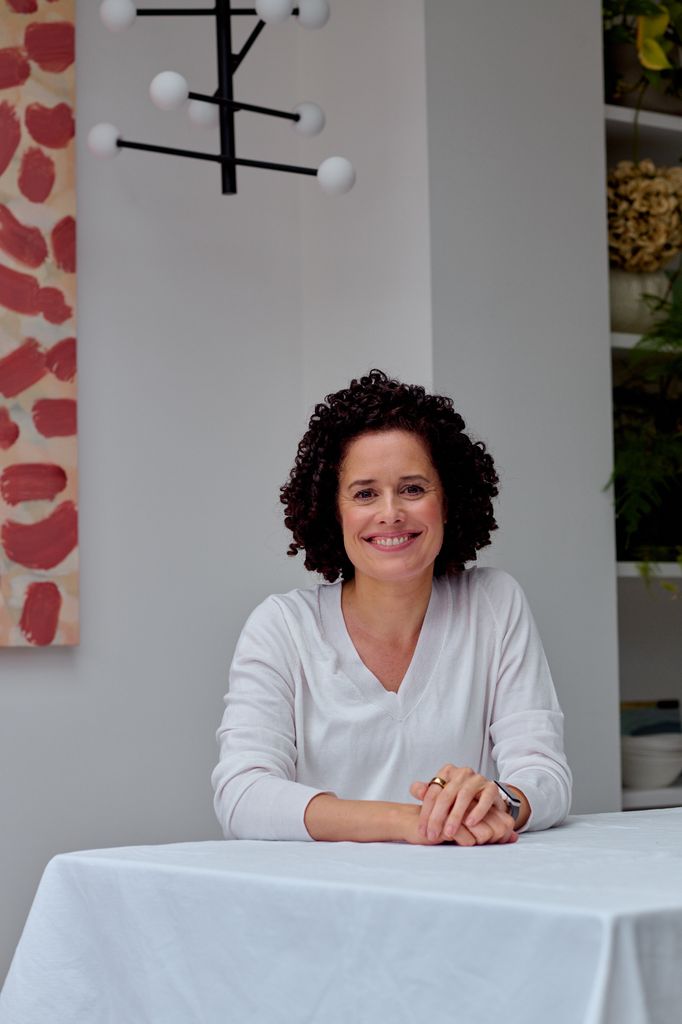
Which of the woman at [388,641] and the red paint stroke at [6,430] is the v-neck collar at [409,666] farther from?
the red paint stroke at [6,430]

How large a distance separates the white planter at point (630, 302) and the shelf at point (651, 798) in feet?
3.35

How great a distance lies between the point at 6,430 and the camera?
2615 millimetres

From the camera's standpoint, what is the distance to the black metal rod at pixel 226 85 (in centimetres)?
241

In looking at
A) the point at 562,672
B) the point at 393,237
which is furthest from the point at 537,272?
the point at 562,672

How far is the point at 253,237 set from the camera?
301cm

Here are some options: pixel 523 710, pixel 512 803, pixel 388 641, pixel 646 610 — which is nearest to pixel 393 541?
pixel 388 641

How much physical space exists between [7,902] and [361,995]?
1728mm

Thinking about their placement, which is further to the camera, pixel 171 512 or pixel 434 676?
pixel 171 512

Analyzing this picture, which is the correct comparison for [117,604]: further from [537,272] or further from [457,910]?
[457,910]

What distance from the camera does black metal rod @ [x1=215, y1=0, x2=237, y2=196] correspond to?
241 centimetres

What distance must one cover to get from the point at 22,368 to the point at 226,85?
0.68 m

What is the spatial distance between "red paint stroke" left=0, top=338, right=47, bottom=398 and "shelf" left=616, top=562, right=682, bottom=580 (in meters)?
1.29

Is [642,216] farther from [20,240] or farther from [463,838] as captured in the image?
[463,838]

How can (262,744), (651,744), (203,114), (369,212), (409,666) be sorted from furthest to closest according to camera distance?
(651,744), (369,212), (203,114), (409,666), (262,744)
